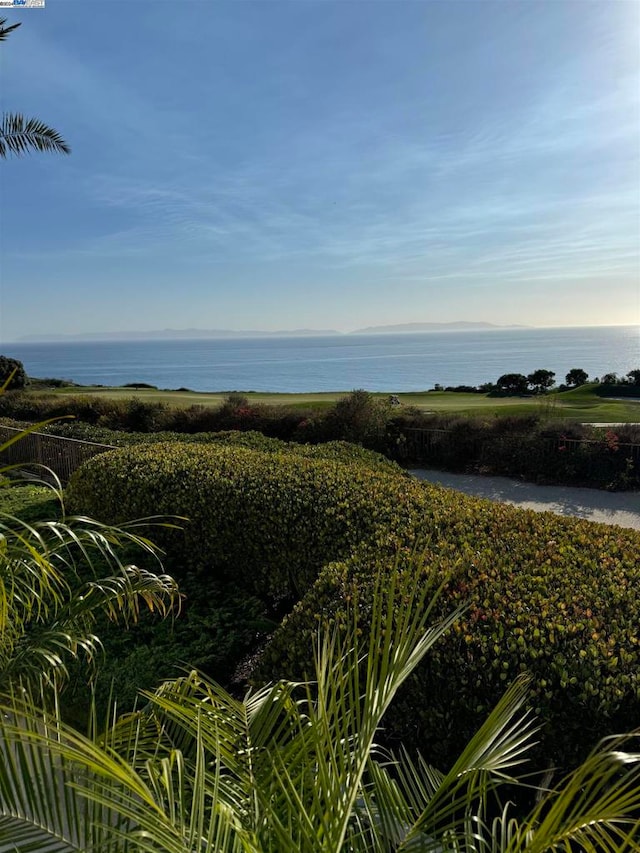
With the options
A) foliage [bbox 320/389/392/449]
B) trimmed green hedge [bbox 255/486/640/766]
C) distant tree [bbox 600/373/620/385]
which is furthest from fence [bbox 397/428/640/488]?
distant tree [bbox 600/373/620/385]

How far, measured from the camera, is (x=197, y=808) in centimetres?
137

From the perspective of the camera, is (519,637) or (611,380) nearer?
(519,637)

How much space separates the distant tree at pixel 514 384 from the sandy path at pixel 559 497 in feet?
65.3

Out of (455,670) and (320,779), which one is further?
(455,670)

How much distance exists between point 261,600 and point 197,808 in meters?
3.94

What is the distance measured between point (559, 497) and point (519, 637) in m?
7.92

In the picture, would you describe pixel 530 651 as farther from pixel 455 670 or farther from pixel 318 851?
pixel 318 851

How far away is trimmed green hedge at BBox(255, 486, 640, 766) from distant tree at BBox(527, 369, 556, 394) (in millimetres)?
27213

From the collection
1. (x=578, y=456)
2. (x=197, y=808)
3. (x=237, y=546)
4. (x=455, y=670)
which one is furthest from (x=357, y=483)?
(x=578, y=456)

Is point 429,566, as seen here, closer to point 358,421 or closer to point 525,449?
point 525,449

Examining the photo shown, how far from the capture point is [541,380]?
29547mm

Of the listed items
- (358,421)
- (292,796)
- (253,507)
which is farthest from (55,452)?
(292,796)

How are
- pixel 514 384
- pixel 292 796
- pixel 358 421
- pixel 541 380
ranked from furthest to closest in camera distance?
pixel 514 384 < pixel 541 380 < pixel 358 421 < pixel 292 796

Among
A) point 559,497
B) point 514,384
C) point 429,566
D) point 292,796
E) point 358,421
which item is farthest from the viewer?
point 514,384
